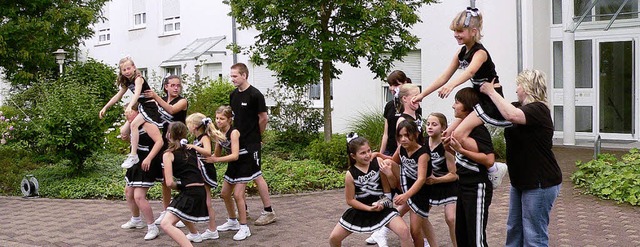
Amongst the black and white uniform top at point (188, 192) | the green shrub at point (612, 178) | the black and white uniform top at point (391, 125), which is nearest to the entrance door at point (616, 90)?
the green shrub at point (612, 178)

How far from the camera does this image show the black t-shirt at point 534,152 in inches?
193

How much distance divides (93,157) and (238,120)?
5228 mm

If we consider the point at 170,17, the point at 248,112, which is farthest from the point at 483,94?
the point at 170,17

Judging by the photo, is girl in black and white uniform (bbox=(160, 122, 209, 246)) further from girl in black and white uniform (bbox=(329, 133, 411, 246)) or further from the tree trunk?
the tree trunk

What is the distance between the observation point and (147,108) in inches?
321

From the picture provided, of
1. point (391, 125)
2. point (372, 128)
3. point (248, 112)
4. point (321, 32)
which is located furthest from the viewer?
point (372, 128)

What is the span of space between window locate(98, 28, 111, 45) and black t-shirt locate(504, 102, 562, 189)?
1127 inches

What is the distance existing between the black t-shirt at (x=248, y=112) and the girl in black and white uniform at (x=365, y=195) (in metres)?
2.18

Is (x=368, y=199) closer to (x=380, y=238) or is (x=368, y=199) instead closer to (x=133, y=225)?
(x=380, y=238)

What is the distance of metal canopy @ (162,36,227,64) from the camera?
78.1 ft

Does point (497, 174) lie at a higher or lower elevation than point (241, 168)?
higher

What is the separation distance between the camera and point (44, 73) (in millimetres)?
16453

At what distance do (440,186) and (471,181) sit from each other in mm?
704

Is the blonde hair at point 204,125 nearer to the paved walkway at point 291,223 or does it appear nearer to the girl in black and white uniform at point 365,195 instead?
the paved walkway at point 291,223
